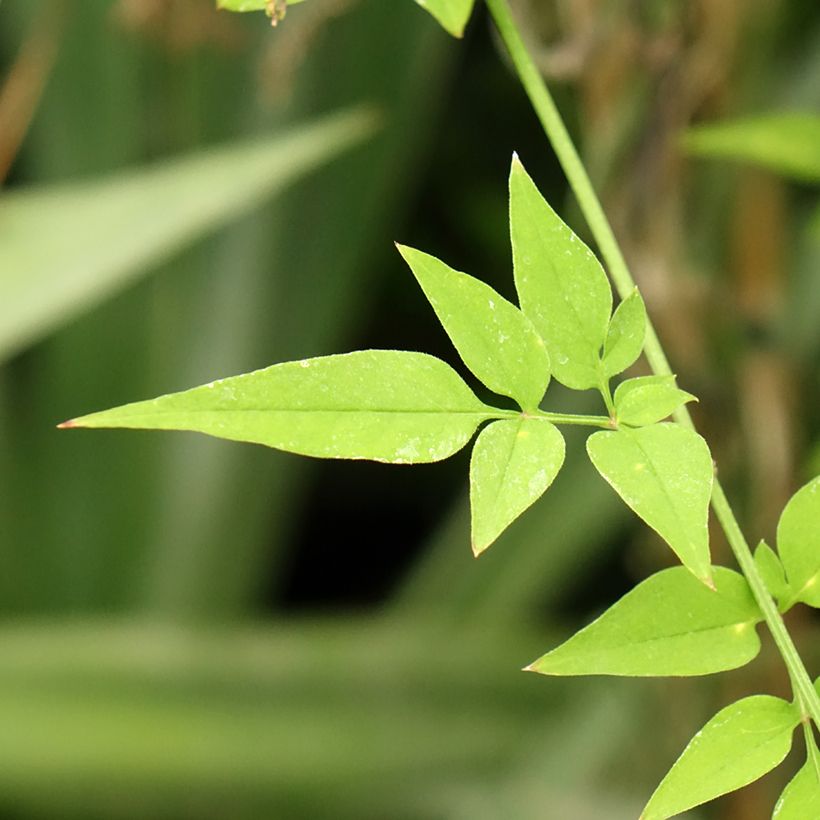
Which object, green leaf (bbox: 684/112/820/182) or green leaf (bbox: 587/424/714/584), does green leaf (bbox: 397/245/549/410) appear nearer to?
green leaf (bbox: 587/424/714/584)

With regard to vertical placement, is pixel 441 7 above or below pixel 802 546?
above

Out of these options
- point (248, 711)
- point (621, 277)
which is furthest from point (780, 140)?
point (248, 711)

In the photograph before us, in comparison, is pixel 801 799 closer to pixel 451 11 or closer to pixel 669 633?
pixel 669 633

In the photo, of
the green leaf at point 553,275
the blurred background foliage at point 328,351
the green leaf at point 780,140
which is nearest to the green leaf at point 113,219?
the blurred background foliage at point 328,351

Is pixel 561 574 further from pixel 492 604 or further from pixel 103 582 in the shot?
pixel 103 582

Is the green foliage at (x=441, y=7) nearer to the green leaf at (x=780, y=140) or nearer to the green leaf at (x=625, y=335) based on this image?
the green leaf at (x=625, y=335)

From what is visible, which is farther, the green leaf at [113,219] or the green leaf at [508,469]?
the green leaf at [113,219]
